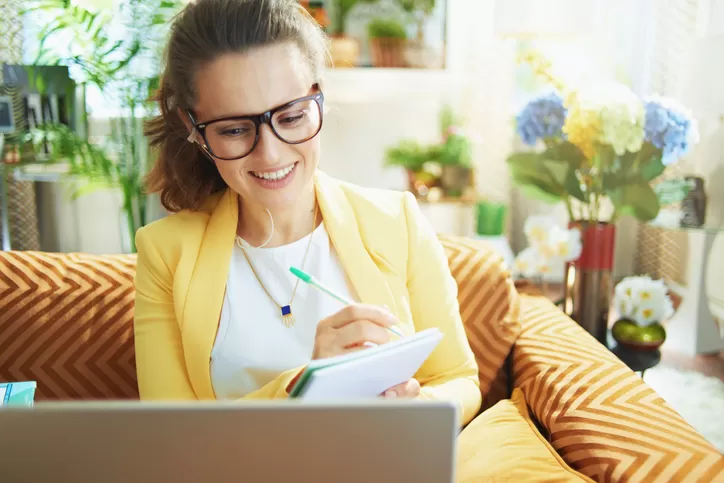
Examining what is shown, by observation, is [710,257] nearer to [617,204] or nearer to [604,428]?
[617,204]

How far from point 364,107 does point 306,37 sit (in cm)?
251

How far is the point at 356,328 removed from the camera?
2.73ft

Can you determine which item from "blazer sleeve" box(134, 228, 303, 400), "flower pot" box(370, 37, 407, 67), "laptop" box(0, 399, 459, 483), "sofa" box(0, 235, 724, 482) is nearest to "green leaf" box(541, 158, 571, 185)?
"sofa" box(0, 235, 724, 482)

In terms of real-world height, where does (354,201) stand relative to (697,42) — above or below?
below

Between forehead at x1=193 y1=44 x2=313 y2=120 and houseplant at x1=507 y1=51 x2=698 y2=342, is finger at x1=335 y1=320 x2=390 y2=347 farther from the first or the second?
houseplant at x1=507 y1=51 x2=698 y2=342

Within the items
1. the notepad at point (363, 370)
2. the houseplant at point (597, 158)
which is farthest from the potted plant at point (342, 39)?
the notepad at point (363, 370)

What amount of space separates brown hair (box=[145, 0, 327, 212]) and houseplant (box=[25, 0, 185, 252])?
0.80 metres

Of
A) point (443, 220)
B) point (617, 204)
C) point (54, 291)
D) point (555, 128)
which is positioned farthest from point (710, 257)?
point (54, 291)

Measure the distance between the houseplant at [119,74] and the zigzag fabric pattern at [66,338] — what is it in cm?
75

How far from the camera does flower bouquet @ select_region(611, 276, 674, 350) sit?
1.43 m

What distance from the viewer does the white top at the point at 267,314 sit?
1.05 meters

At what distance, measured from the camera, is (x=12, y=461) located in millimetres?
455

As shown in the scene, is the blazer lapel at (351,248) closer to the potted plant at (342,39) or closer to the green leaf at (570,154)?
the green leaf at (570,154)

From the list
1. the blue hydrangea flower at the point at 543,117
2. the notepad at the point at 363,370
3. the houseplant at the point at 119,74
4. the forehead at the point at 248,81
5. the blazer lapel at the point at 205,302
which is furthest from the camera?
the houseplant at the point at 119,74
